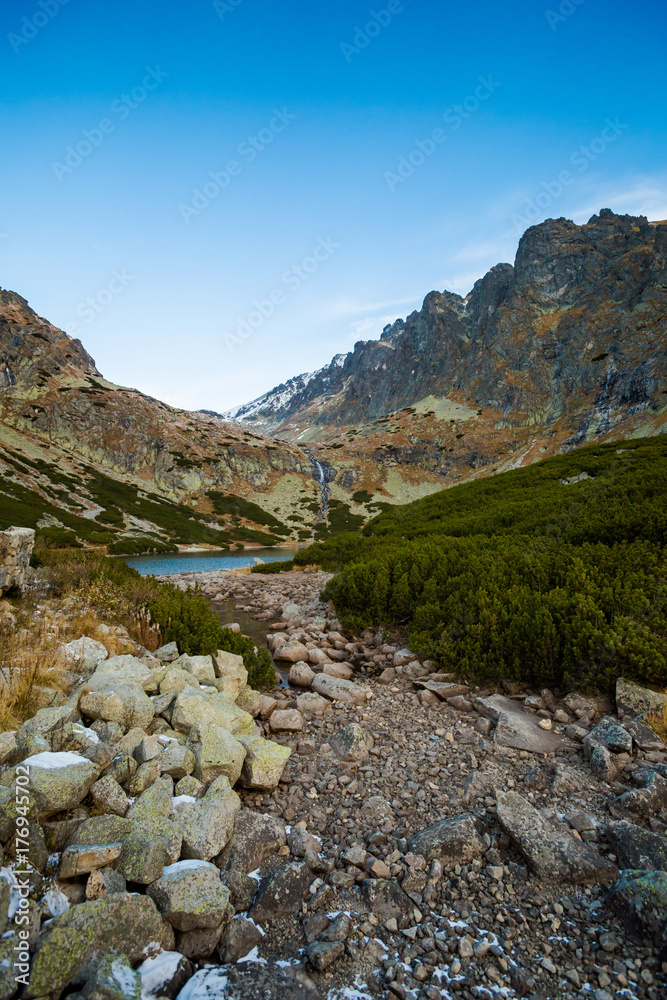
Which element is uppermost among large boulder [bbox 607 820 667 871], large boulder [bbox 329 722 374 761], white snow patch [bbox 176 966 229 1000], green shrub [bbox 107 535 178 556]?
large boulder [bbox 607 820 667 871]

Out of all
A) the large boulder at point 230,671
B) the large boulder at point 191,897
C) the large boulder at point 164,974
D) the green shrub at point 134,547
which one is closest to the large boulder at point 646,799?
the large boulder at point 191,897

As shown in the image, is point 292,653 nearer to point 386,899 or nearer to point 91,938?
point 386,899

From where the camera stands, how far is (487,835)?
4324 mm

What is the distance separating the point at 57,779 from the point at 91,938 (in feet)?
4.60

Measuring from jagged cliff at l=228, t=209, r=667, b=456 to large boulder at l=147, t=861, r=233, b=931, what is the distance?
8874 cm

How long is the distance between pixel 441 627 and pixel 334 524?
8180 centimetres

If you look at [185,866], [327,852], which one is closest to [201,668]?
[327,852]

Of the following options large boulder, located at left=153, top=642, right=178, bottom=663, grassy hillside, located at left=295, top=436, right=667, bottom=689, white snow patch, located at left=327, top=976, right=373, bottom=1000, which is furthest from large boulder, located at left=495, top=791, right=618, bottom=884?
large boulder, located at left=153, top=642, right=178, bottom=663

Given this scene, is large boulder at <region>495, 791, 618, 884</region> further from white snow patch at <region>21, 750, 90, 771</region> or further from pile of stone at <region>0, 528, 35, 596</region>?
pile of stone at <region>0, 528, 35, 596</region>

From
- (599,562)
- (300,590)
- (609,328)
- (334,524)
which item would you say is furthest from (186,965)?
(609,328)

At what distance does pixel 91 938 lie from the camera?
302 centimetres

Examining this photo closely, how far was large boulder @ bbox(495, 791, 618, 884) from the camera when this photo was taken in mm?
3756

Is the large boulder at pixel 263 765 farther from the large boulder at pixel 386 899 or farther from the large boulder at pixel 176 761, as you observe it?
the large boulder at pixel 386 899

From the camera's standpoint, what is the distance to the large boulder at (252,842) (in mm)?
4266
